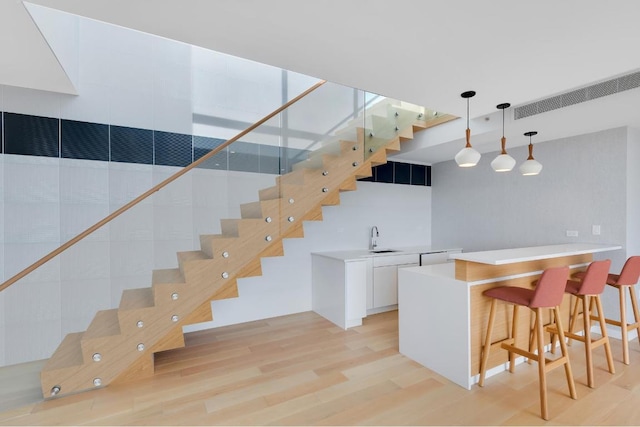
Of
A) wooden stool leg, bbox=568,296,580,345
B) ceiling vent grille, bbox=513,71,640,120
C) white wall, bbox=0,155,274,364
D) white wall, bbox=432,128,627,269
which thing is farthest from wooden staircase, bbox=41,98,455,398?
wooden stool leg, bbox=568,296,580,345

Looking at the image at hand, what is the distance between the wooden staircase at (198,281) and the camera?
239 cm

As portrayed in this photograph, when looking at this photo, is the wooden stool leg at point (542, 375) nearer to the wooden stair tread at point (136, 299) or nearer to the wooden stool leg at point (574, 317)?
the wooden stool leg at point (574, 317)

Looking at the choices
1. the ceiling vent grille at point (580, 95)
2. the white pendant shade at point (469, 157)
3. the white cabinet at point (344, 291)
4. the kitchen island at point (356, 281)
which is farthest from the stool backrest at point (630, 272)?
the white cabinet at point (344, 291)

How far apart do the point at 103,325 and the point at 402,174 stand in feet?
14.6

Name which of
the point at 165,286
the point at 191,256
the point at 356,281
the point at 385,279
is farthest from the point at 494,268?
the point at 165,286

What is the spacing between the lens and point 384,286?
4.10 metres

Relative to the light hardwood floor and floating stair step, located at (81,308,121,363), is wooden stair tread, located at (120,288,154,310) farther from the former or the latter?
the light hardwood floor

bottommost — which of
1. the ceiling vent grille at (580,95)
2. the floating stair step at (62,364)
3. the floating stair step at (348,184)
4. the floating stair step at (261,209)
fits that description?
the floating stair step at (62,364)

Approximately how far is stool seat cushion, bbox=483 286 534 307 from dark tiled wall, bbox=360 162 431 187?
105 inches

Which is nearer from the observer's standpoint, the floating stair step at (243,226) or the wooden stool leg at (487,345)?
the wooden stool leg at (487,345)

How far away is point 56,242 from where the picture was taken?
2893mm

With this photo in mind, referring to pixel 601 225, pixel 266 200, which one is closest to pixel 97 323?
pixel 266 200

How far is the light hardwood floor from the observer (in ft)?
6.66

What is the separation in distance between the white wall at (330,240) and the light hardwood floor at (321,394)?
2.75 ft
